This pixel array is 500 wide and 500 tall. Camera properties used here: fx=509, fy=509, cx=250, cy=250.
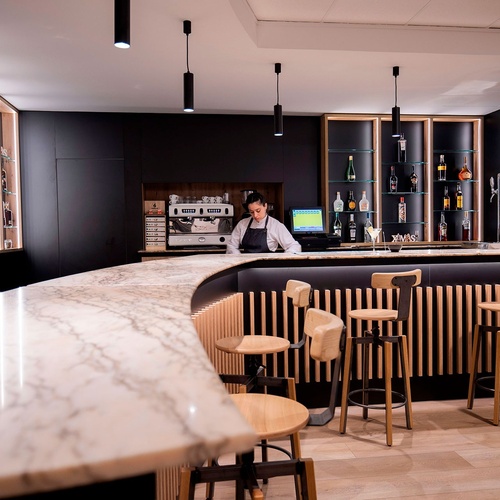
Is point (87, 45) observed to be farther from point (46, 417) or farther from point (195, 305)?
point (46, 417)

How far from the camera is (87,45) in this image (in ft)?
12.8

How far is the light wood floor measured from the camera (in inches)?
97.6

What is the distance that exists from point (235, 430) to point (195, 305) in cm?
199

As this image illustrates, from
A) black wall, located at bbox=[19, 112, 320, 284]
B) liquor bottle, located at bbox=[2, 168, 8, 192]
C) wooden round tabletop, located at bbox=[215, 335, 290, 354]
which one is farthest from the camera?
black wall, located at bbox=[19, 112, 320, 284]

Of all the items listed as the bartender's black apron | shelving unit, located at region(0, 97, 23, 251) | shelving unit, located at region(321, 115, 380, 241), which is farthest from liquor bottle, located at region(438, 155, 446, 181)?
shelving unit, located at region(0, 97, 23, 251)

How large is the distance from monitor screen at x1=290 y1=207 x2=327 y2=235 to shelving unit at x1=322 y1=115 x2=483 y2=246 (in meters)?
0.30

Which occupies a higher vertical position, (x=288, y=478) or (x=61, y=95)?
(x=61, y=95)

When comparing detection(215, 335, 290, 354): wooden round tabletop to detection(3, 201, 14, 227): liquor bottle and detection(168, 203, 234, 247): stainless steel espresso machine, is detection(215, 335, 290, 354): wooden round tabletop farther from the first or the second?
detection(3, 201, 14, 227): liquor bottle

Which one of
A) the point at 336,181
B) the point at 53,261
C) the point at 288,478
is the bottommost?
the point at 288,478

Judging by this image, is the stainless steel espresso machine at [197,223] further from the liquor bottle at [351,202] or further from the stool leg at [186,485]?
the stool leg at [186,485]

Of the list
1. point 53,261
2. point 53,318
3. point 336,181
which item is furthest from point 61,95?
point 53,318

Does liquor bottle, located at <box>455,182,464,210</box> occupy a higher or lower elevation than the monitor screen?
higher

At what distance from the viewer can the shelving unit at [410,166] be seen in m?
6.55

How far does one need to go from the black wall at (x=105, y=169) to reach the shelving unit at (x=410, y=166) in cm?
113
